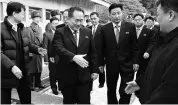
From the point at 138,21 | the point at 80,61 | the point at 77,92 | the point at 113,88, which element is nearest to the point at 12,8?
the point at 80,61

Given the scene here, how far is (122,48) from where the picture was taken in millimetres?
4066

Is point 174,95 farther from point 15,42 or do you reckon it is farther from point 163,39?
point 15,42

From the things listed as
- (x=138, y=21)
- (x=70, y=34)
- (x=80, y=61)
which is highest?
(x=138, y=21)

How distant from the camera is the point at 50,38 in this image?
5.43m

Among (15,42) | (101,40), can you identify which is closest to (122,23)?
(101,40)

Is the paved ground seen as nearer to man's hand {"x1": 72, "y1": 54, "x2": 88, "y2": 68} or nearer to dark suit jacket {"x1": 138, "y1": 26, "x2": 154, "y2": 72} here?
dark suit jacket {"x1": 138, "y1": 26, "x2": 154, "y2": 72}

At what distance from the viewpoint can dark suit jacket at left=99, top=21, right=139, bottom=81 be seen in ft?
13.4

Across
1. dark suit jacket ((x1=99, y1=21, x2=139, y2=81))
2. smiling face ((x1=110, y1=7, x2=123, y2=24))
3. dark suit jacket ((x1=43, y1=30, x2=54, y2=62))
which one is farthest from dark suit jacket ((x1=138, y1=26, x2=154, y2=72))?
dark suit jacket ((x1=43, y1=30, x2=54, y2=62))

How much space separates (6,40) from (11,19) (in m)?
0.36

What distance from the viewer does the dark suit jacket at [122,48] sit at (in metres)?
4.07

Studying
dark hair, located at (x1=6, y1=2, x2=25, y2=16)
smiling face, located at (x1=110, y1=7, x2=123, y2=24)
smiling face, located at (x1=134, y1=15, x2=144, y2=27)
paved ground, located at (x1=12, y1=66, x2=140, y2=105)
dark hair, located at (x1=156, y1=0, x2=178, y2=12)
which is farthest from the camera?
smiling face, located at (x1=134, y1=15, x2=144, y2=27)

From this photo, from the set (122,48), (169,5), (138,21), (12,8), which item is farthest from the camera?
(138,21)

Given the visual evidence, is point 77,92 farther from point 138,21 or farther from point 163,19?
point 138,21

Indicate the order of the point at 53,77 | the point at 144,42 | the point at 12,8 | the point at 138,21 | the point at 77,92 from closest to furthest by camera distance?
the point at 12,8
the point at 77,92
the point at 53,77
the point at 144,42
the point at 138,21
